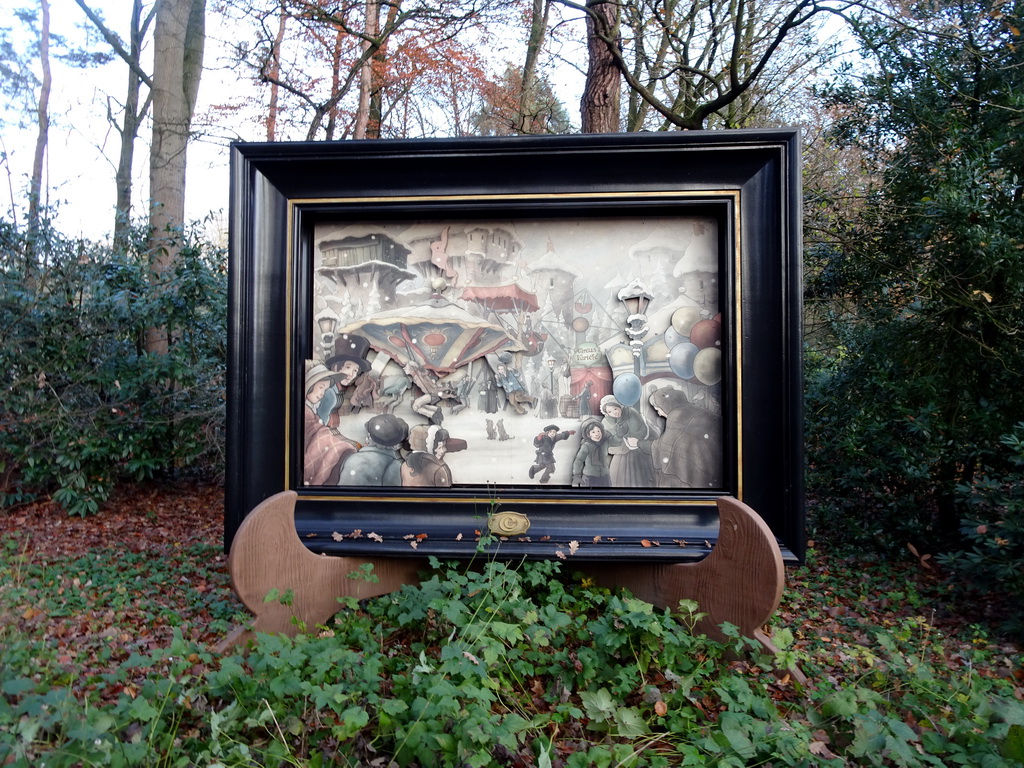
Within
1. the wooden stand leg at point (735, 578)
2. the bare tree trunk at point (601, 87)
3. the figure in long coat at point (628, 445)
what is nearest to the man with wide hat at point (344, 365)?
the figure in long coat at point (628, 445)

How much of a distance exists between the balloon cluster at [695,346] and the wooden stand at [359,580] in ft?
2.58

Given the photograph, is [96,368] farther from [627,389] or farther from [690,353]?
[690,353]

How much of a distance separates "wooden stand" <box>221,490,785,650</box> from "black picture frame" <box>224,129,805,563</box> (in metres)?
0.16

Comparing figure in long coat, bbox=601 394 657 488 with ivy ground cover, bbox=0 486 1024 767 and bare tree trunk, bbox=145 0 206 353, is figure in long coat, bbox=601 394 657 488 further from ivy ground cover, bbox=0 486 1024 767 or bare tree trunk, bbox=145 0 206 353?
bare tree trunk, bbox=145 0 206 353

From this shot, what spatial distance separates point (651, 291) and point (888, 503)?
3150 mm

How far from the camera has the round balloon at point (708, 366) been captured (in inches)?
154

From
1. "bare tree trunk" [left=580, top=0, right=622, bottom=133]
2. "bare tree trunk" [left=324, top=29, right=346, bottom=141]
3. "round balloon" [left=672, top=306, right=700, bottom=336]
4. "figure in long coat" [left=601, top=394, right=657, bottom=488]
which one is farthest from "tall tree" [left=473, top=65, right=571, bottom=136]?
"figure in long coat" [left=601, top=394, right=657, bottom=488]

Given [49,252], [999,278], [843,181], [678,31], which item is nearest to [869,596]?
[999,278]

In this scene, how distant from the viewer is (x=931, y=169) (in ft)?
18.1

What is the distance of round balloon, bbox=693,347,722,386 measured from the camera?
3902mm

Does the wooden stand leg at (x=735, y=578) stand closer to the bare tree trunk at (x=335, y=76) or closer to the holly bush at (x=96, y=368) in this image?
the holly bush at (x=96, y=368)

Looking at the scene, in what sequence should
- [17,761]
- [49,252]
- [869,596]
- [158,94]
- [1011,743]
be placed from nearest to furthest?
[17,761] < [1011,743] < [869,596] < [49,252] < [158,94]

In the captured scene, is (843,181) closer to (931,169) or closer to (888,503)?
(931,169)

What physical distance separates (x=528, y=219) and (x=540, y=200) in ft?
0.51
